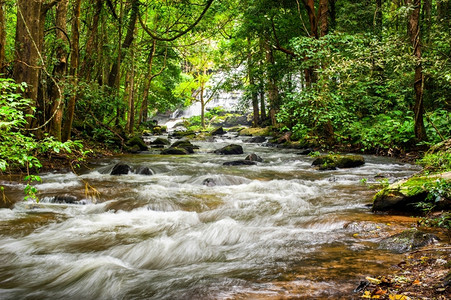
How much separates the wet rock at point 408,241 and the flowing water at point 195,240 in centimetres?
14

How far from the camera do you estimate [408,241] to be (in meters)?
3.21

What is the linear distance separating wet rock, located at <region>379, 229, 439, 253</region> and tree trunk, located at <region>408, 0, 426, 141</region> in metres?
5.85

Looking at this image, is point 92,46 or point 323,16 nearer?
point 323,16

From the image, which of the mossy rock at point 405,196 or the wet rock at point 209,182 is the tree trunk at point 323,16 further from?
the mossy rock at point 405,196

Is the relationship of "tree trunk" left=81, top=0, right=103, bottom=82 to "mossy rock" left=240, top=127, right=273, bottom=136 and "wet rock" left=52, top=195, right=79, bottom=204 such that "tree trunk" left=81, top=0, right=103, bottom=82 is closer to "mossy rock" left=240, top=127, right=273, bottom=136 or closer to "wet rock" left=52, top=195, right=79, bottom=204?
"wet rock" left=52, top=195, right=79, bottom=204

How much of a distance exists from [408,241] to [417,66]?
262 inches

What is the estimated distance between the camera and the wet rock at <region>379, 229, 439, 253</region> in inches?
124

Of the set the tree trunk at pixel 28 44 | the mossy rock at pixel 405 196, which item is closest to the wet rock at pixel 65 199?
the tree trunk at pixel 28 44

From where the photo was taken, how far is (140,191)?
701 cm

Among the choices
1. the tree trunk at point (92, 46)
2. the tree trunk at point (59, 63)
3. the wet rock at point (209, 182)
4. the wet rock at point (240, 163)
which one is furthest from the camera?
the wet rock at point (240, 163)

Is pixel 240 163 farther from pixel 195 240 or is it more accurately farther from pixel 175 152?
pixel 195 240

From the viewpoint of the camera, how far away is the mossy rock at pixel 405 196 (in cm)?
436

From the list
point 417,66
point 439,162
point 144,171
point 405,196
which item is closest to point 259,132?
point 144,171

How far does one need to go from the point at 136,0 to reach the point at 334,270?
34.2 feet
